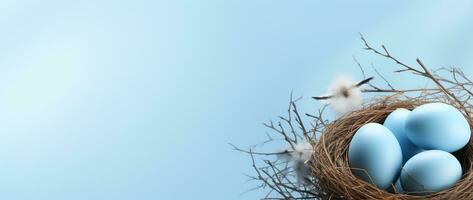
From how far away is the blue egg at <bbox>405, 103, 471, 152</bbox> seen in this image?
1.08 meters

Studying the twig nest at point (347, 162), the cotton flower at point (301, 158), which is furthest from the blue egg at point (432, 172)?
the cotton flower at point (301, 158)

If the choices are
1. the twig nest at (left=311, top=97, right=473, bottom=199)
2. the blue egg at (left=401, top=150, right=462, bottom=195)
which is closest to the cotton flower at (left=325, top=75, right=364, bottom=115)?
the twig nest at (left=311, top=97, right=473, bottom=199)

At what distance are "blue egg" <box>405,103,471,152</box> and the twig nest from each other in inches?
1.6

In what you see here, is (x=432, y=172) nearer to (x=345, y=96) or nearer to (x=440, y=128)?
(x=440, y=128)

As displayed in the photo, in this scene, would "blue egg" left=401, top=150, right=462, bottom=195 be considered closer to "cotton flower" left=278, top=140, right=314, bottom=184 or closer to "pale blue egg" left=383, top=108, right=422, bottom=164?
"pale blue egg" left=383, top=108, right=422, bottom=164

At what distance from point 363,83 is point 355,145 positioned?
0.57 feet

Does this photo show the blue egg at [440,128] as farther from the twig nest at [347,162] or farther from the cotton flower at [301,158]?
the cotton flower at [301,158]

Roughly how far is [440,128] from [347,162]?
0.14 m

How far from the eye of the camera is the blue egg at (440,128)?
1082 mm

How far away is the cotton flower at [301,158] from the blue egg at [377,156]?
93mm

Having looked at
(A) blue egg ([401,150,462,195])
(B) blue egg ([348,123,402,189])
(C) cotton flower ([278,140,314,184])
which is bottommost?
(A) blue egg ([401,150,462,195])

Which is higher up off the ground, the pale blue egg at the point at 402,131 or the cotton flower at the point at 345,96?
the cotton flower at the point at 345,96

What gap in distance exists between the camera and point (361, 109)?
1.23 metres

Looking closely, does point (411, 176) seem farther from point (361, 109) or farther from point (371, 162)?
point (361, 109)
